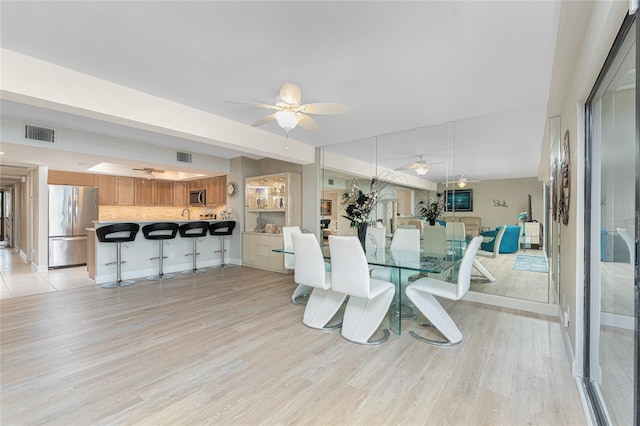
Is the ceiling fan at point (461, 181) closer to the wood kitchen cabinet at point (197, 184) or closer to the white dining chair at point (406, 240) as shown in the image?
the white dining chair at point (406, 240)

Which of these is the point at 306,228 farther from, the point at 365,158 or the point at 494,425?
the point at 494,425

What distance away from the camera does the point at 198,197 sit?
7.58 m

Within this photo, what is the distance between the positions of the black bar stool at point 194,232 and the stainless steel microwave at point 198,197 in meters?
1.93

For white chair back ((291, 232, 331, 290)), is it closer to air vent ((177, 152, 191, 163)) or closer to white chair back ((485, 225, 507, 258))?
white chair back ((485, 225, 507, 258))

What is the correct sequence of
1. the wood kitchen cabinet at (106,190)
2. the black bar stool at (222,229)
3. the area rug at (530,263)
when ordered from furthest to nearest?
1. the wood kitchen cabinet at (106,190)
2. the black bar stool at (222,229)
3. the area rug at (530,263)

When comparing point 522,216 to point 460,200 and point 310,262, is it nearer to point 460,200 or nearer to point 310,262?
point 460,200

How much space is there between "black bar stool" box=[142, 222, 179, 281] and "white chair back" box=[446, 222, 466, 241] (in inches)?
183

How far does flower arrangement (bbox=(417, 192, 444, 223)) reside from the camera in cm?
396

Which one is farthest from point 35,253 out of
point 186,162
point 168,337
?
point 168,337

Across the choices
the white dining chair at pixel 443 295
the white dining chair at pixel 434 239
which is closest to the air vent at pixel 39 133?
the white dining chair at pixel 443 295

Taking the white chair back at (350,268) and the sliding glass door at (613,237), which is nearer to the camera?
the sliding glass door at (613,237)

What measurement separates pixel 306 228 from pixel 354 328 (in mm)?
2970

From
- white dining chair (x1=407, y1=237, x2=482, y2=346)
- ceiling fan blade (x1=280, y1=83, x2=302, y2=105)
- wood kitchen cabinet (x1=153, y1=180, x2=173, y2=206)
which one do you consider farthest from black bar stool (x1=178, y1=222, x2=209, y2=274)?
white dining chair (x1=407, y1=237, x2=482, y2=346)

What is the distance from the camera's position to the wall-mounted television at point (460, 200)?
382 centimetres
